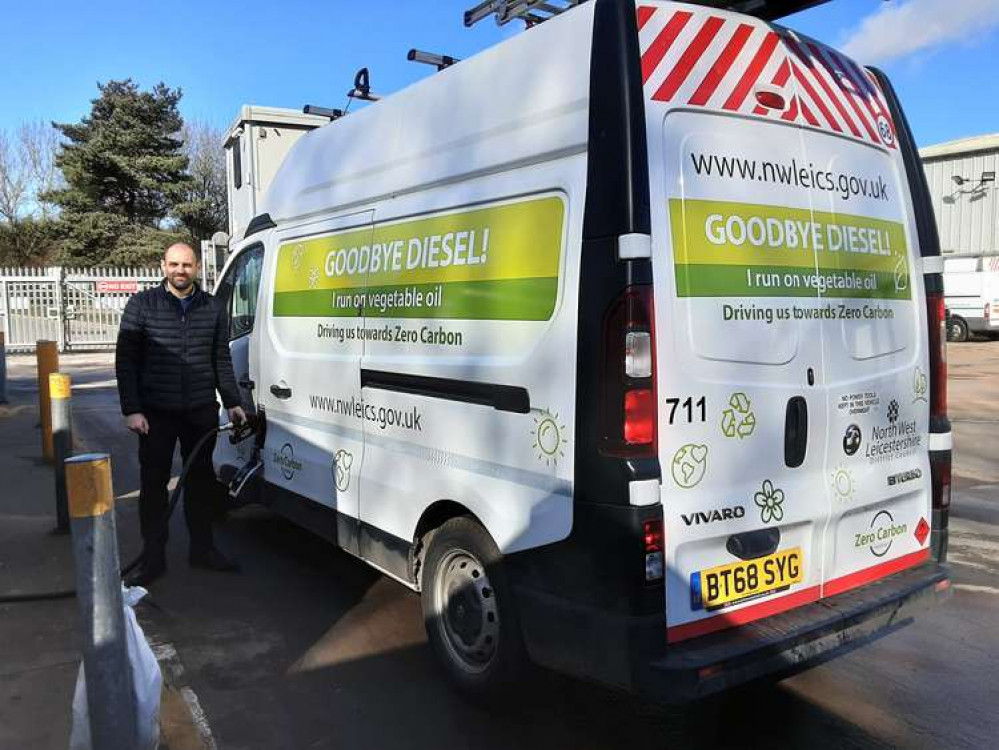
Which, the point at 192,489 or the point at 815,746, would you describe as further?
the point at 192,489

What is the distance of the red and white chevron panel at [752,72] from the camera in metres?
2.79

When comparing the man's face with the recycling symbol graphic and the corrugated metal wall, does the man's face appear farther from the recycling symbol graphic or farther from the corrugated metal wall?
the corrugated metal wall

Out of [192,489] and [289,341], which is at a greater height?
[289,341]

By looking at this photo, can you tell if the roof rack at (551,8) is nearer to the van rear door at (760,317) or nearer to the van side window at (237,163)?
the van rear door at (760,317)

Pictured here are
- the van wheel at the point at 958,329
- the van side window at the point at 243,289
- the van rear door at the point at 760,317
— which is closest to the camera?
the van rear door at the point at 760,317

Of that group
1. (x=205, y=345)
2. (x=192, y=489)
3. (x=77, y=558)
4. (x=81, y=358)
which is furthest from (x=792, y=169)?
(x=81, y=358)

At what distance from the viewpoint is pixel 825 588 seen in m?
3.15

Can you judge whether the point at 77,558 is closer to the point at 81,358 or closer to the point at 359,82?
the point at 359,82

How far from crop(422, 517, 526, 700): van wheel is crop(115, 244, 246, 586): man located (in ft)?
6.76

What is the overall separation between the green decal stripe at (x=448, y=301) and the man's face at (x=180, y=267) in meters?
0.73

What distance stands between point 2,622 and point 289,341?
2.08 m

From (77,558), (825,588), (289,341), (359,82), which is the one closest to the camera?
(77,558)

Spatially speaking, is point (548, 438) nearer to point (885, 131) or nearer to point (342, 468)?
point (342, 468)

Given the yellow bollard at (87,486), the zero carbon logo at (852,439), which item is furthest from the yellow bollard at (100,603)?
the zero carbon logo at (852,439)
